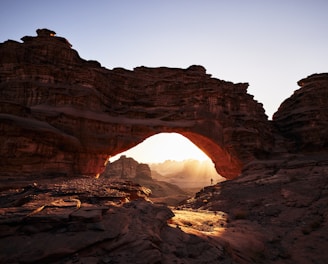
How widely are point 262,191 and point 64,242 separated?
12.9m

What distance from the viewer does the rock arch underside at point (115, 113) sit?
53.7 feet

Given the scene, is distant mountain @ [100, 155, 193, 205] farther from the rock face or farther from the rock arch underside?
the rock arch underside

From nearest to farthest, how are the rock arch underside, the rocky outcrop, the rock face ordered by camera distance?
the rock arch underside < the rocky outcrop < the rock face

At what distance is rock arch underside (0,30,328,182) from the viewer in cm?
1638

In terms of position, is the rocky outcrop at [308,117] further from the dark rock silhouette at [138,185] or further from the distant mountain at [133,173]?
the distant mountain at [133,173]

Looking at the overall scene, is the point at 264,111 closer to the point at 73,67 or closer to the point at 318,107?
the point at 318,107

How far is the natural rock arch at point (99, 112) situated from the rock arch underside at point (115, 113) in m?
0.08

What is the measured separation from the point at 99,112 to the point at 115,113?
6.57 ft

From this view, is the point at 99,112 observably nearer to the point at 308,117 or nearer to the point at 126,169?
the point at 308,117

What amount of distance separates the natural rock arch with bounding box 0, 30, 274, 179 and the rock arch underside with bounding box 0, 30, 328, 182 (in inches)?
3.1

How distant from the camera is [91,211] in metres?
5.67

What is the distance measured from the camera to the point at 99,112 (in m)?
20.7

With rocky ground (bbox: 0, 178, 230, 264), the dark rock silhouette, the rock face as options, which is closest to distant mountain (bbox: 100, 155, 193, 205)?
the rock face

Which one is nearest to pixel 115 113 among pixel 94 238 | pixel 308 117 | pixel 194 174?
pixel 94 238
